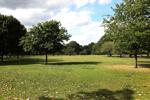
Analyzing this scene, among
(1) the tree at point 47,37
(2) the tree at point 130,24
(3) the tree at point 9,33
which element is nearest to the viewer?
(2) the tree at point 130,24

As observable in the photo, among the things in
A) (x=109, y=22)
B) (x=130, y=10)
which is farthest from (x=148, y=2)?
(x=109, y=22)

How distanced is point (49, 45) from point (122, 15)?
16397mm

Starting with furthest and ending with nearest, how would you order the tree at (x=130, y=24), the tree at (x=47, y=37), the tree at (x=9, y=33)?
the tree at (x=9, y=33) → the tree at (x=47, y=37) → the tree at (x=130, y=24)

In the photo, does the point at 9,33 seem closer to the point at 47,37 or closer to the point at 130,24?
the point at 47,37

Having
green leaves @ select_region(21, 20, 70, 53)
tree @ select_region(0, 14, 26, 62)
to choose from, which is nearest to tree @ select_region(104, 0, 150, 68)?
green leaves @ select_region(21, 20, 70, 53)

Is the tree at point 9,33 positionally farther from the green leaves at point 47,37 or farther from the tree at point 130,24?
the tree at point 130,24

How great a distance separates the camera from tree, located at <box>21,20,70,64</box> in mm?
61094

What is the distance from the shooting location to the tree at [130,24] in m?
44.5

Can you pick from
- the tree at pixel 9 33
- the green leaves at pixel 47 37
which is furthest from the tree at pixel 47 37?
the tree at pixel 9 33

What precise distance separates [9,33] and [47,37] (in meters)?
15.9

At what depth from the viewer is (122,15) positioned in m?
48.8

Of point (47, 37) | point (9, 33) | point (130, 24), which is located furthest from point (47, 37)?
point (130, 24)

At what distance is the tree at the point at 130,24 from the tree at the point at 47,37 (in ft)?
43.4

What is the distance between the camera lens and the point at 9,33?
2923 inches
